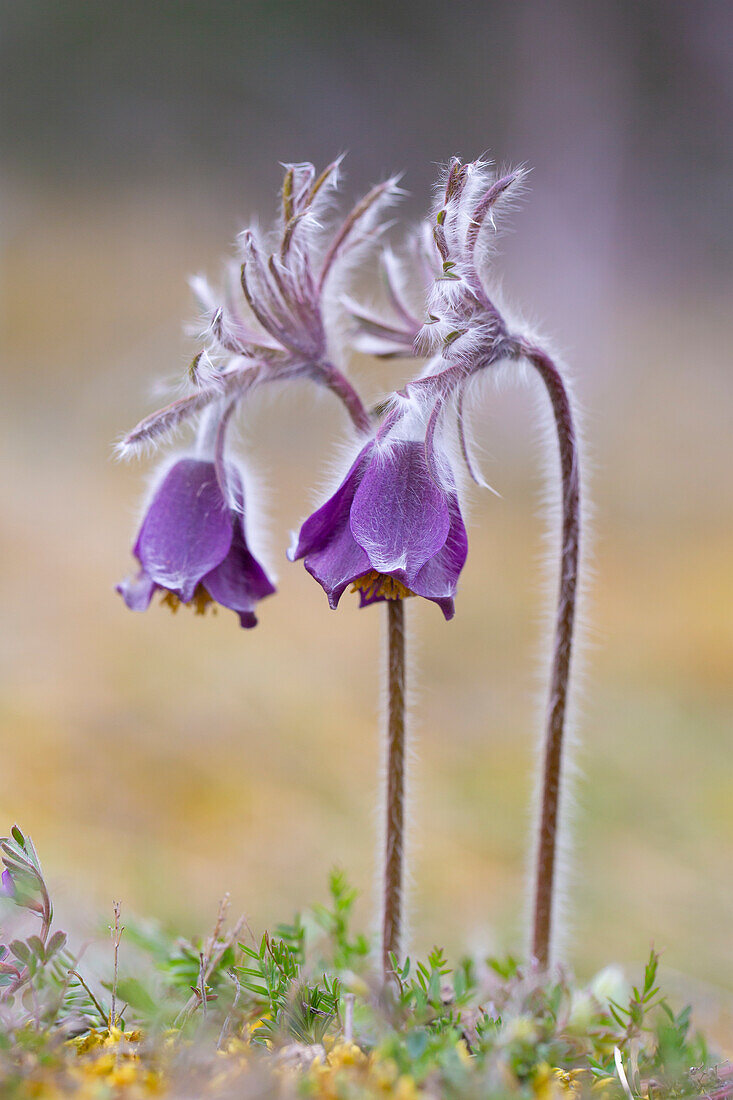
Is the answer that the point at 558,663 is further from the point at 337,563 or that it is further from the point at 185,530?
the point at 185,530

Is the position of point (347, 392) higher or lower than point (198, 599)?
higher

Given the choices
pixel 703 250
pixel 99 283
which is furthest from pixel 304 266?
pixel 703 250

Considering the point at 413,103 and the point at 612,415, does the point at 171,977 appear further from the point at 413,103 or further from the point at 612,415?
the point at 413,103

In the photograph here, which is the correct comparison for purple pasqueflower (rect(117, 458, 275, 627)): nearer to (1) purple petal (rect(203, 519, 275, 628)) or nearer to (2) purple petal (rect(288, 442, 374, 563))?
(1) purple petal (rect(203, 519, 275, 628))

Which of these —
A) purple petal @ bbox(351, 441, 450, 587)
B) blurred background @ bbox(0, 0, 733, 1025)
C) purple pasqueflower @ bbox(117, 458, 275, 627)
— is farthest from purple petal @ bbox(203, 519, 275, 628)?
blurred background @ bbox(0, 0, 733, 1025)

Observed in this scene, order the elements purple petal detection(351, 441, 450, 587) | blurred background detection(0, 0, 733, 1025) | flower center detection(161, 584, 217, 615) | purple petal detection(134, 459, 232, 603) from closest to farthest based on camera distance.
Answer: purple petal detection(351, 441, 450, 587) → purple petal detection(134, 459, 232, 603) → flower center detection(161, 584, 217, 615) → blurred background detection(0, 0, 733, 1025)

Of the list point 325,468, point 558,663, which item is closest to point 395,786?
point 558,663
